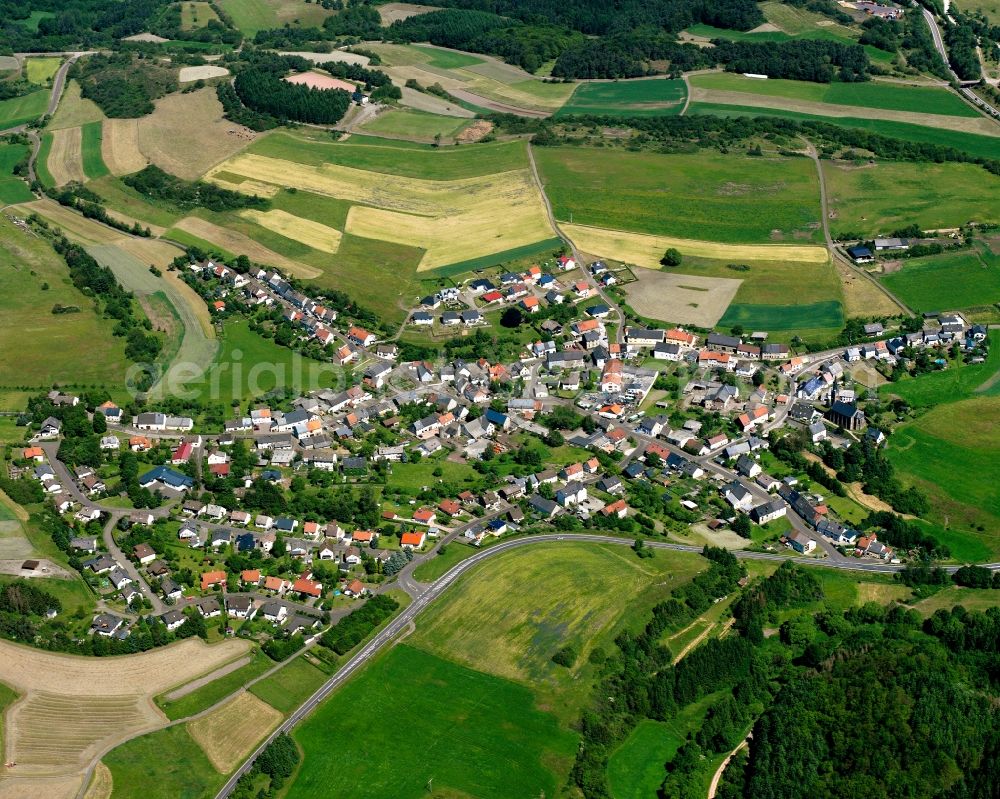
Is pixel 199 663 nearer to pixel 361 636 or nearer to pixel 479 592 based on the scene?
pixel 361 636

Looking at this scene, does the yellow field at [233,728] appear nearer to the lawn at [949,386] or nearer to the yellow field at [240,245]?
the lawn at [949,386]

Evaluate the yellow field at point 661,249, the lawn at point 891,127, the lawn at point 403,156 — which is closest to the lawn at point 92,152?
the lawn at point 403,156

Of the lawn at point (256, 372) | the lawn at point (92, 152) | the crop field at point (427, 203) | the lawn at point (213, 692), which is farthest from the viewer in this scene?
the lawn at point (92, 152)

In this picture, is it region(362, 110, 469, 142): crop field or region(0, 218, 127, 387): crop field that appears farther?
region(362, 110, 469, 142): crop field

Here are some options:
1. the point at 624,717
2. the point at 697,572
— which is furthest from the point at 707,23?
the point at 624,717

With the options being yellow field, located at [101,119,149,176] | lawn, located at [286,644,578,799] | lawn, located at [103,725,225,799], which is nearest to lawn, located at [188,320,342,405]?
lawn, located at [286,644,578,799]

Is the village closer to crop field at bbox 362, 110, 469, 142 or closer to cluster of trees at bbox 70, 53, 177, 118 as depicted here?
crop field at bbox 362, 110, 469, 142
